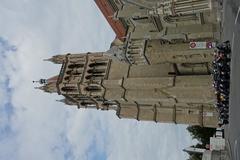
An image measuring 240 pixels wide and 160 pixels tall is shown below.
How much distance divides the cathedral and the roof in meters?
0.10

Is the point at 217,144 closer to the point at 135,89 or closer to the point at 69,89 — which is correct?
the point at 135,89

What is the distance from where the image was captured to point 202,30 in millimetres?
39750

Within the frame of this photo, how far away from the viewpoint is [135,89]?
45.3m

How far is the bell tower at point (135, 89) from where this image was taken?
42188 millimetres

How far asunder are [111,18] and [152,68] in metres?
Result: 7.09

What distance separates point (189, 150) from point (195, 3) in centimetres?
3514

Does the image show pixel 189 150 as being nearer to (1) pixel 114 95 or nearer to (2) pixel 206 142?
(2) pixel 206 142

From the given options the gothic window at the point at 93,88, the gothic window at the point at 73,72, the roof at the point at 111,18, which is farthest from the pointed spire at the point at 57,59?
the roof at the point at 111,18

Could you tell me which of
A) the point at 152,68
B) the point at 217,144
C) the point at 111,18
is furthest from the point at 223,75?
the point at 217,144

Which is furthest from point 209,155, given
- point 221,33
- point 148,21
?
point 221,33

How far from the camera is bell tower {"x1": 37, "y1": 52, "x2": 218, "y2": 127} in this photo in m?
42.2

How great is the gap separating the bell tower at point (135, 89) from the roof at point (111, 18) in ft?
9.56

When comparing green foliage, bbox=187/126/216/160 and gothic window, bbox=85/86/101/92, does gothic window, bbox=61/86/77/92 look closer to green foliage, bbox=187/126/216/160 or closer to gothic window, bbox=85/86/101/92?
gothic window, bbox=85/86/101/92

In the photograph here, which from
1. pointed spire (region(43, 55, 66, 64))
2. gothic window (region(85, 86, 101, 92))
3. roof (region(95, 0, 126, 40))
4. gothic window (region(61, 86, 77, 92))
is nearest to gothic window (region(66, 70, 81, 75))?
gothic window (region(61, 86, 77, 92))
